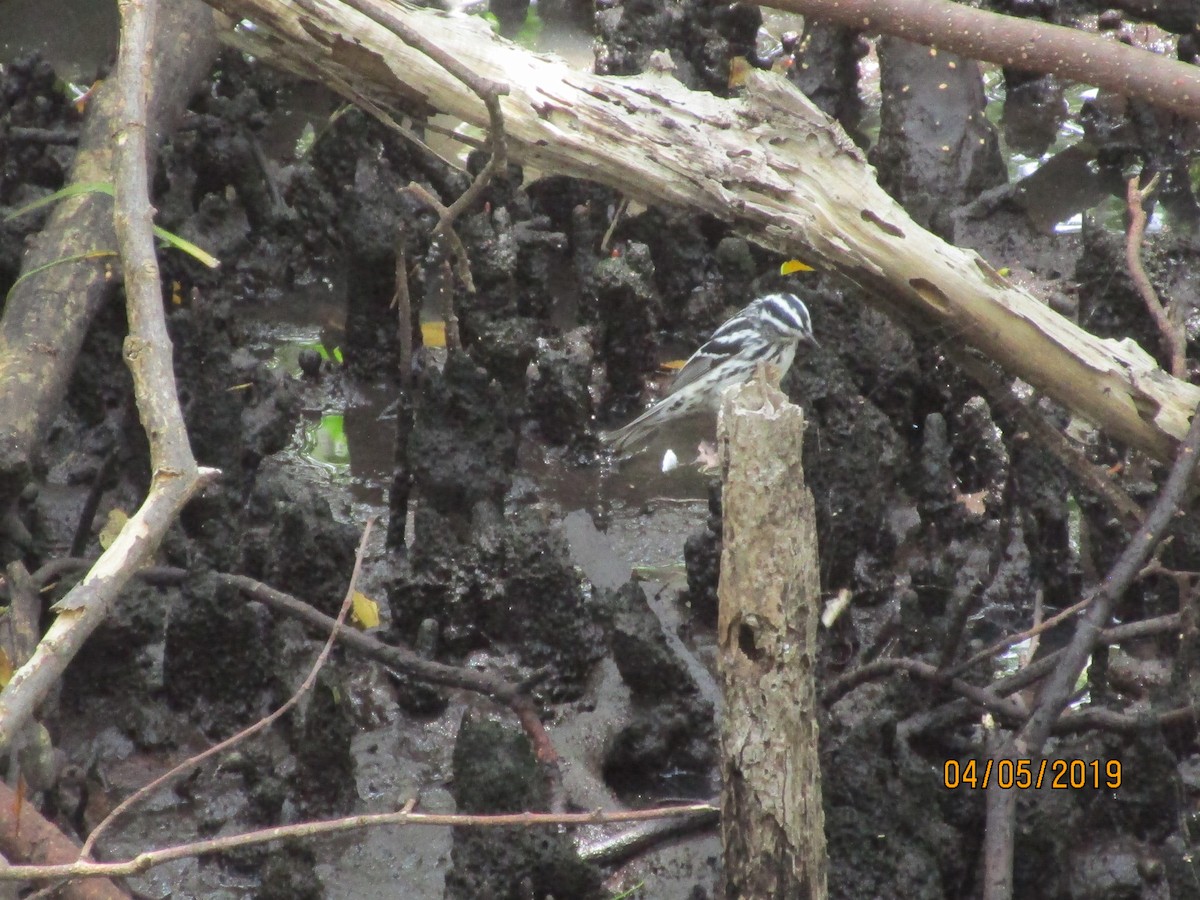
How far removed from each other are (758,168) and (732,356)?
1255 millimetres

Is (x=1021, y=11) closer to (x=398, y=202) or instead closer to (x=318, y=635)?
(x=398, y=202)

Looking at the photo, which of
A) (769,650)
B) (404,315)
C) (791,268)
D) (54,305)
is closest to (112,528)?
(54,305)

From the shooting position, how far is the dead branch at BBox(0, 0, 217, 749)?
1.74 meters

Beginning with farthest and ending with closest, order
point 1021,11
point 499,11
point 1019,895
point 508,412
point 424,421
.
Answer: point 499,11 → point 1021,11 → point 508,412 → point 424,421 → point 1019,895

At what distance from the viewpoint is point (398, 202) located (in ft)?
18.8

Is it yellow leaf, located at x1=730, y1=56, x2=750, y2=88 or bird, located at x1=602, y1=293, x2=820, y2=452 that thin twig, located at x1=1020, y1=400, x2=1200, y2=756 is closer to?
bird, located at x1=602, y1=293, x2=820, y2=452

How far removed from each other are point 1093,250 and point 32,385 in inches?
154

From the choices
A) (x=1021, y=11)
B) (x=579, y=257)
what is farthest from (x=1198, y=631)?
(x=1021, y=11)

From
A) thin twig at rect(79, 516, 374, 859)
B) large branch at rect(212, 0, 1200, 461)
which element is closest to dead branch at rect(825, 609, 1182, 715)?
large branch at rect(212, 0, 1200, 461)

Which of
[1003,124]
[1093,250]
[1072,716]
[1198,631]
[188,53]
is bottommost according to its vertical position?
[1072,716]

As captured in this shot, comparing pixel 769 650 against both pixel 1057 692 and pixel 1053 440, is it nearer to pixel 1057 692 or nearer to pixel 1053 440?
pixel 1057 692

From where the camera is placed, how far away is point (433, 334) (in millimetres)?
6012

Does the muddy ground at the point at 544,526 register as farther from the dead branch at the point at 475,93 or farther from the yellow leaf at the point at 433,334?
the dead branch at the point at 475,93
